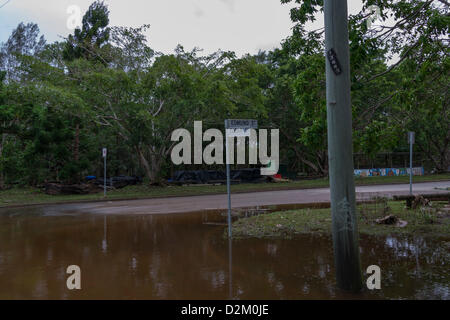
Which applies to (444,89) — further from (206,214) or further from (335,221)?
(206,214)

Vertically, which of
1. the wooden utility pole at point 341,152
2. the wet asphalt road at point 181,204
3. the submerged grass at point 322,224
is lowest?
the wet asphalt road at point 181,204

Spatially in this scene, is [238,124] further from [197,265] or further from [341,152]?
[341,152]

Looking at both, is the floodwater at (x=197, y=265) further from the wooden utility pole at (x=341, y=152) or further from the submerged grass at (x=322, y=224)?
the submerged grass at (x=322, y=224)

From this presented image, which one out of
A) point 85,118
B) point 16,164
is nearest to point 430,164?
point 85,118

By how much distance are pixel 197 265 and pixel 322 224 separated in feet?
14.7

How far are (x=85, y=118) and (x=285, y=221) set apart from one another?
16818mm

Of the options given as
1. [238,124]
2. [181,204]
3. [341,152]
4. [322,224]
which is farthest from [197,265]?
[181,204]

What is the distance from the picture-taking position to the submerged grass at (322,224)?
28.4 feet

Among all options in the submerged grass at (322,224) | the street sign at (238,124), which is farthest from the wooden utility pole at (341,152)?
the submerged grass at (322,224)

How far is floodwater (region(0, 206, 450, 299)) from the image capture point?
191 inches

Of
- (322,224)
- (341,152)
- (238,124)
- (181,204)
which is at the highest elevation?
(238,124)

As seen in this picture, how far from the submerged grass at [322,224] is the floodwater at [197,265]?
0.61m

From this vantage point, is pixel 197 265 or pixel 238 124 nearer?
pixel 197 265

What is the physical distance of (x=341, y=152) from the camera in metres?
4.84
